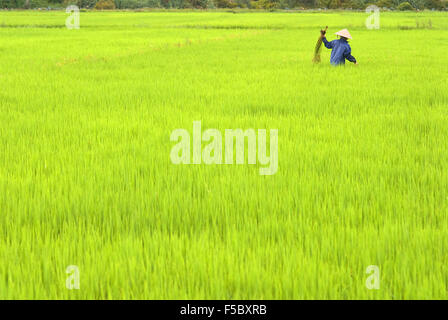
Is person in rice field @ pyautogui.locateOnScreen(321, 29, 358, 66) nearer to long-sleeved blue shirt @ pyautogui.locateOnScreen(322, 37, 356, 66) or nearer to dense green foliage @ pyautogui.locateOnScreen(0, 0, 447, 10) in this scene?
long-sleeved blue shirt @ pyautogui.locateOnScreen(322, 37, 356, 66)

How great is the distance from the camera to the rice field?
174 centimetres

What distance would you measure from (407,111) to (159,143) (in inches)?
103

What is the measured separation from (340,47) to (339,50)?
0.47 ft

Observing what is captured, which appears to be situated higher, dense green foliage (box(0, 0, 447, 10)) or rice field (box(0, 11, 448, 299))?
dense green foliage (box(0, 0, 447, 10))

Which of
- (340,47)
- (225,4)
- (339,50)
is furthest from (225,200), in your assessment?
(225,4)

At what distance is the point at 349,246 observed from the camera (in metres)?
1.98

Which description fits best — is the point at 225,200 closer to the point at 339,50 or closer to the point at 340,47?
the point at 340,47

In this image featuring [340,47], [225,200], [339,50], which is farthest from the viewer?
[339,50]

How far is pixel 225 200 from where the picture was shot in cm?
251

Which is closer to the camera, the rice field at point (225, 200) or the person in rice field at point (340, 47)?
the rice field at point (225, 200)

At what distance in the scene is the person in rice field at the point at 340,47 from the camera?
25.7 ft

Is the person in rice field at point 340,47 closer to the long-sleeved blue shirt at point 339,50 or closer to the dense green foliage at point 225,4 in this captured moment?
the long-sleeved blue shirt at point 339,50

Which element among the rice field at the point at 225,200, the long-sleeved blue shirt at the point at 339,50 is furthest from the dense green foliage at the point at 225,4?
the rice field at the point at 225,200

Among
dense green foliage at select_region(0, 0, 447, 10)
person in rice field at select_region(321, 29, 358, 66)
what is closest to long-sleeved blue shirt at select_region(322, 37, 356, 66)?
person in rice field at select_region(321, 29, 358, 66)
